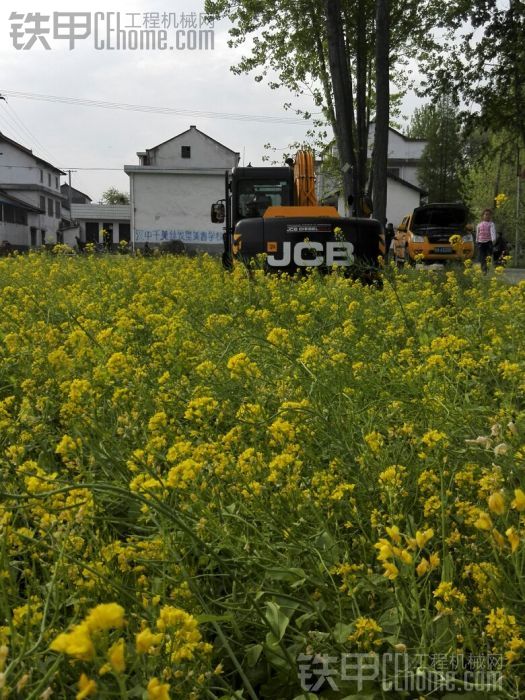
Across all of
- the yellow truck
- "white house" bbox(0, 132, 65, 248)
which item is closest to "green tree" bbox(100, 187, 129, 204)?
"white house" bbox(0, 132, 65, 248)

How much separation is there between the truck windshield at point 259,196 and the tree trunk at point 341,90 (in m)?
2.97

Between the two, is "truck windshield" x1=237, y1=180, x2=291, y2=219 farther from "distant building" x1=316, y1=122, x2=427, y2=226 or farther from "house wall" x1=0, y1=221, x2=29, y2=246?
"distant building" x1=316, y1=122, x2=427, y2=226

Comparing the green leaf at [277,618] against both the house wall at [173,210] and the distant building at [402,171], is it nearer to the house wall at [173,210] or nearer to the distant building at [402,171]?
the house wall at [173,210]

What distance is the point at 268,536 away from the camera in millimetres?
1963

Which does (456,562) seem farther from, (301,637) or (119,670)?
(119,670)

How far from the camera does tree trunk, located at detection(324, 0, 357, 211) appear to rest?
49.7ft

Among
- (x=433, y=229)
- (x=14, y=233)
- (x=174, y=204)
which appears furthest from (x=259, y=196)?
(x=14, y=233)

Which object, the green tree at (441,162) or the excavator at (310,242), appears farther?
the green tree at (441,162)

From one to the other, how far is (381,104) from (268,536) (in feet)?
48.0

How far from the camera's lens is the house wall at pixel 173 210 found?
4447 centimetres

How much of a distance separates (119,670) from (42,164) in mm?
78713

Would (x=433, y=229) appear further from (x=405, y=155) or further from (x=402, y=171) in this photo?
(x=405, y=155)

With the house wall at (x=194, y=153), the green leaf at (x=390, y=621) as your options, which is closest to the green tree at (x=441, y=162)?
the house wall at (x=194, y=153)

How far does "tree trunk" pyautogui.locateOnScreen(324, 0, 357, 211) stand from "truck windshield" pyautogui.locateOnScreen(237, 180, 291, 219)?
2974 millimetres
